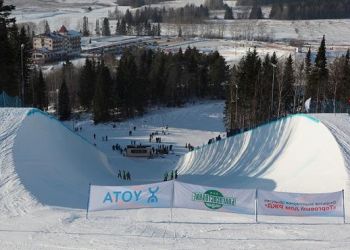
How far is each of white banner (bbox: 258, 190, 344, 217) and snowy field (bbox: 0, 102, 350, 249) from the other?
0.25 m

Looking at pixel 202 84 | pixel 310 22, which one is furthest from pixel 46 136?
pixel 310 22

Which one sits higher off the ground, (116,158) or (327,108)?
(327,108)

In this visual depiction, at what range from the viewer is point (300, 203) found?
1465 cm

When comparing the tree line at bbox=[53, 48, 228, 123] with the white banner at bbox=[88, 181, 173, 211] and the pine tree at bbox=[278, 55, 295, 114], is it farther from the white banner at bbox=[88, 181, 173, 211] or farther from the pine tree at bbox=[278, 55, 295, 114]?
the white banner at bbox=[88, 181, 173, 211]

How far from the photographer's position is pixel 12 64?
40.5m

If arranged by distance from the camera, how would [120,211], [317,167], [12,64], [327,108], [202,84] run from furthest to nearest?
1. [202,84]
2. [12,64]
3. [327,108]
4. [317,167]
5. [120,211]

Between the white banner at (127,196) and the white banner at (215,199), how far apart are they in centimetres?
37

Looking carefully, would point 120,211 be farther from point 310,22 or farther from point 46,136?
point 310,22

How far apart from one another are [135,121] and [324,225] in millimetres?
52688

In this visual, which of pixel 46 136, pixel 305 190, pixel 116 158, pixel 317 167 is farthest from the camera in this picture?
pixel 116 158

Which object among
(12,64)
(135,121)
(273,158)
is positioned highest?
(12,64)

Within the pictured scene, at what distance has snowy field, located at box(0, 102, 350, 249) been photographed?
41.8 ft

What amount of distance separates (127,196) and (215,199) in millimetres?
2628

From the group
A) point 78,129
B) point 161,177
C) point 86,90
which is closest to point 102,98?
point 86,90
